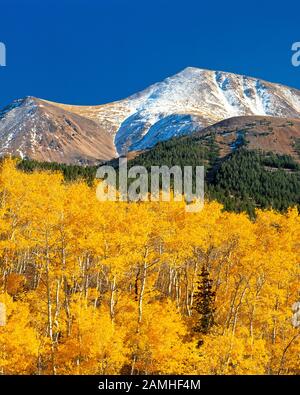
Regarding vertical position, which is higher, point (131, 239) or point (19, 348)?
point (131, 239)

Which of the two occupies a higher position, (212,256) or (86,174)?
(86,174)

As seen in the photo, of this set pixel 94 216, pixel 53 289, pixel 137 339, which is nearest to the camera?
pixel 137 339

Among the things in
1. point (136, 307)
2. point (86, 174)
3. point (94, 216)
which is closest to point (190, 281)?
point (136, 307)

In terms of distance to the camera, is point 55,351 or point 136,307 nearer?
point 55,351

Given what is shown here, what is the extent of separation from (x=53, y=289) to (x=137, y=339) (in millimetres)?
14986

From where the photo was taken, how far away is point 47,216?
37.4 metres

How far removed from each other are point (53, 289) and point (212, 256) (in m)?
22.2
